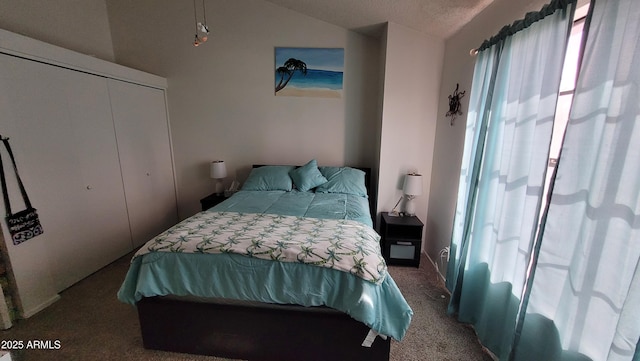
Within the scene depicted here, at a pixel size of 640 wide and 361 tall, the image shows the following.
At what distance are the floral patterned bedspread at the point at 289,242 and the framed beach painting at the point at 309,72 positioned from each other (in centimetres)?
189

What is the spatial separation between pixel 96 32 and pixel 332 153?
3.19 meters

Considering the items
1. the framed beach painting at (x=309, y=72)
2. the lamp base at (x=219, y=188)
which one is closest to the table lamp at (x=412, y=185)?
the framed beach painting at (x=309, y=72)

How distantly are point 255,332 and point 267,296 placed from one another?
0.82 feet

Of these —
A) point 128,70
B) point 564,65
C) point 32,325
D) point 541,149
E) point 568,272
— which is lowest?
point 32,325

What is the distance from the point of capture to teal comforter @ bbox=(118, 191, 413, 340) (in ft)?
4.41

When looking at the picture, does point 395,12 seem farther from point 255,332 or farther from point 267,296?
point 255,332

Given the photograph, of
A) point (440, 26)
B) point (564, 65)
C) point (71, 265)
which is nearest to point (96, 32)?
point (71, 265)

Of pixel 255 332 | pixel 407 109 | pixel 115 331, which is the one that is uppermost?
pixel 407 109

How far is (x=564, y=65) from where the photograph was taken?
3.85 feet

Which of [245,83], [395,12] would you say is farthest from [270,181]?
[395,12]

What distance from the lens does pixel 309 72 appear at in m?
3.07

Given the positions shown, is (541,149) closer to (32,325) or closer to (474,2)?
(474,2)

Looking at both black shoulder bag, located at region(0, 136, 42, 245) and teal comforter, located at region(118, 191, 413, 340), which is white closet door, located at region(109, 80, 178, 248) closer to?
black shoulder bag, located at region(0, 136, 42, 245)

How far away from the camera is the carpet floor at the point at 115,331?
5.11 ft
